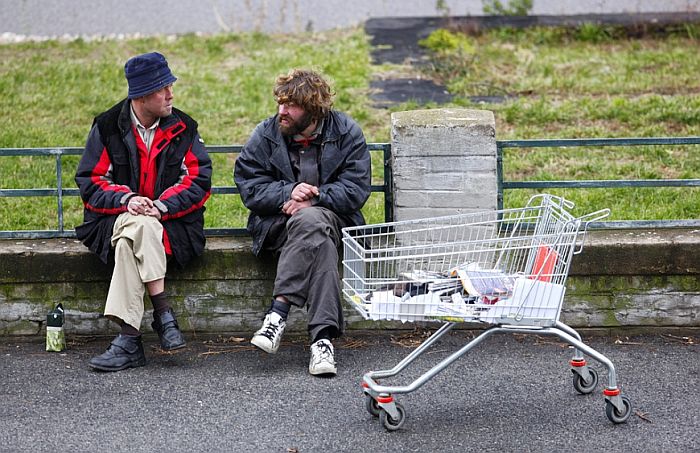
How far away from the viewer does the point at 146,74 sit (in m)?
5.73

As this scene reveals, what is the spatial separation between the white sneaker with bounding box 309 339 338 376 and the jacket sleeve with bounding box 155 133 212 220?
1025 millimetres

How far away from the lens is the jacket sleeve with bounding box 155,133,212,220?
580 centimetres

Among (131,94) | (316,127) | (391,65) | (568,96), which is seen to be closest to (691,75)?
(568,96)

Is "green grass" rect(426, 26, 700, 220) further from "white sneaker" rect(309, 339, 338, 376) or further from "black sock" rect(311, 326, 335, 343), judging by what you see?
"white sneaker" rect(309, 339, 338, 376)

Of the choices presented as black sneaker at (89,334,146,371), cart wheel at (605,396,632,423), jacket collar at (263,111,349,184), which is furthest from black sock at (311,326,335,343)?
cart wheel at (605,396,632,423)

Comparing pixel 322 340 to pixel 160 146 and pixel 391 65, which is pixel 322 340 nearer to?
pixel 160 146

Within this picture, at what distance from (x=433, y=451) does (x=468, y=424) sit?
→ 0.33 m

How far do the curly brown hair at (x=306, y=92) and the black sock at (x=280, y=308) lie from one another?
1004mm

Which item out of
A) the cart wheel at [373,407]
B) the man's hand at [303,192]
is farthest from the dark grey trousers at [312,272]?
the cart wheel at [373,407]

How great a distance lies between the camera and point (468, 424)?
495 centimetres

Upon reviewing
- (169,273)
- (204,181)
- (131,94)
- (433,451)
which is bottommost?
(433,451)

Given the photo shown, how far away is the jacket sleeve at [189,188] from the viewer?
5801mm

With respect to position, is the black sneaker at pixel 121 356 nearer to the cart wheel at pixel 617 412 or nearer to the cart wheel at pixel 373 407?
the cart wheel at pixel 373 407

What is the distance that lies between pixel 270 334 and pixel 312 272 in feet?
1.28
